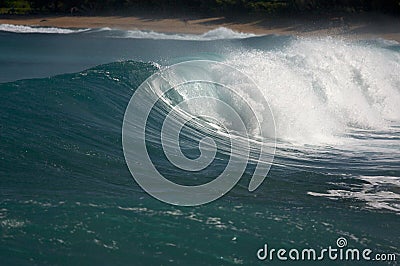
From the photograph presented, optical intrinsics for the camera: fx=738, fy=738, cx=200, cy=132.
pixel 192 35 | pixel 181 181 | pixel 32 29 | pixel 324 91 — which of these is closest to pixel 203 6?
pixel 192 35

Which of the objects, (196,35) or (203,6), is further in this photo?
(203,6)

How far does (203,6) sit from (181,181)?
149 feet

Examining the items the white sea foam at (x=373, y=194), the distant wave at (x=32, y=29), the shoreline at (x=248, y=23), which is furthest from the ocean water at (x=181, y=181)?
the distant wave at (x=32, y=29)

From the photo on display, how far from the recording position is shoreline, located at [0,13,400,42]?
1833 inches

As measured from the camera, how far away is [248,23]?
50.4 metres

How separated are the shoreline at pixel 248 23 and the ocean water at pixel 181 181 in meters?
28.7

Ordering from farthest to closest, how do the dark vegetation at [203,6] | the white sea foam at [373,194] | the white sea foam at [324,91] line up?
the dark vegetation at [203,6]
the white sea foam at [324,91]
the white sea foam at [373,194]

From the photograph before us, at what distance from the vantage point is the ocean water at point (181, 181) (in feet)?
21.9

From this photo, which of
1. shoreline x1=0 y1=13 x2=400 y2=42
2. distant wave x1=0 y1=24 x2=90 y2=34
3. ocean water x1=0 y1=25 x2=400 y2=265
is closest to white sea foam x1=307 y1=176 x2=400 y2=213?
ocean water x1=0 y1=25 x2=400 y2=265

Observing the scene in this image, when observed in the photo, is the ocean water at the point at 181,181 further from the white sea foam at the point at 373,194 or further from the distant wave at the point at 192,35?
the distant wave at the point at 192,35

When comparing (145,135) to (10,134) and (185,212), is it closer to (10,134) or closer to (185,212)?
(10,134)

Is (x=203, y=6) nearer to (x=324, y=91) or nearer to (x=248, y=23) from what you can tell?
(x=248, y=23)

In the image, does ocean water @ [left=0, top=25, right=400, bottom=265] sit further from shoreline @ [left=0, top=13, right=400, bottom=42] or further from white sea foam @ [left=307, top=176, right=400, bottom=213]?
shoreline @ [left=0, top=13, right=400, bottom=42]

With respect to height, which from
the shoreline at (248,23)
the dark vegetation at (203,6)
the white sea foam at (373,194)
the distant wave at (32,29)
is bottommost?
the white sea foam at (373,194)
